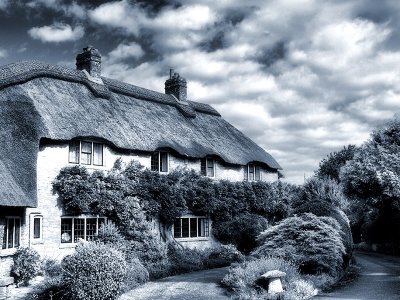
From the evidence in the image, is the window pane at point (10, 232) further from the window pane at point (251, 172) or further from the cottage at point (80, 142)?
the window pane at point (251, 172)

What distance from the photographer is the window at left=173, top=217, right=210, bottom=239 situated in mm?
25484

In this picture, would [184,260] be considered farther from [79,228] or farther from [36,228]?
[36,228]

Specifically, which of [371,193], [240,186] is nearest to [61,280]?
[240,186]

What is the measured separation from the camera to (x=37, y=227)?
19422 millimetres

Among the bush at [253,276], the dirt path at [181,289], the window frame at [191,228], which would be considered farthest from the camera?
the window frame at [191,228]

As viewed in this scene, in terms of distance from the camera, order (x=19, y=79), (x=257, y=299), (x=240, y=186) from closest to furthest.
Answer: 1. (x=257, y=299)
2. (x=19, y=79)
3. (x=240, y=186)

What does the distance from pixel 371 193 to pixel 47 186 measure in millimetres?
21364

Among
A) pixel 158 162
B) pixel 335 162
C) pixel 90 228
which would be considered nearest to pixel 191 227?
pixel 158 162

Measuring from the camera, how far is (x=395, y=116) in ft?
100

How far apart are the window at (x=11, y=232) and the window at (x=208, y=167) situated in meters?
12.4

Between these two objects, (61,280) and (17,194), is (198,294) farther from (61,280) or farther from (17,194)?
(17,194)

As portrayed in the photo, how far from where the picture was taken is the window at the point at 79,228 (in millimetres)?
20594

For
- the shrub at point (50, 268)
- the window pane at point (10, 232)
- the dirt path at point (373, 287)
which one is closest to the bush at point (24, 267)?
the window pane at point (10, 232)

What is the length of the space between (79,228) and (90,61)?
10.4 meters
